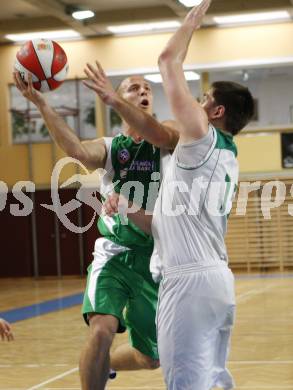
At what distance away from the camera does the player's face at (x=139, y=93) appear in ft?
17.4

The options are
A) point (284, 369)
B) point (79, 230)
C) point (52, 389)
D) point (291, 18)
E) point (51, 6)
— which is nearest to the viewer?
point (52, 389)

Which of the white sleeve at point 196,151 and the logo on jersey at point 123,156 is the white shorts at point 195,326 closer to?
the white sleeve at point 196,151

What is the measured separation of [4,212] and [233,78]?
675 cm

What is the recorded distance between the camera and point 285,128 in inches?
771

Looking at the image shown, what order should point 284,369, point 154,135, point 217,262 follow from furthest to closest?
point 284,369
point 154,135
point 217,262

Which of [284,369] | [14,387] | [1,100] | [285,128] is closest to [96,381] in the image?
[14,387]

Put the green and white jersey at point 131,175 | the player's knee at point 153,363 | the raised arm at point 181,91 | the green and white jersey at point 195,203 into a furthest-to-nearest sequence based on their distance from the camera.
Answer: the player's knee at point 153,363, the green and white jersey at point 131,175, the green and white jersey at point 195,203, the raised arm at point 181,91

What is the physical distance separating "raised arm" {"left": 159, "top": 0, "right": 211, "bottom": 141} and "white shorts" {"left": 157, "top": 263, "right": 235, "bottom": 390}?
24.6 inches

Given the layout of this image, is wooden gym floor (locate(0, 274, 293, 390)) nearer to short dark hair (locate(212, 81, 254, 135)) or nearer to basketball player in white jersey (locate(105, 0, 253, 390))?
basketball player in white jersey (locate(105, 0, 253, 390))

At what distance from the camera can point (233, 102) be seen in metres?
3.94

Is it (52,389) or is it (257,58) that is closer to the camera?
(52,389)

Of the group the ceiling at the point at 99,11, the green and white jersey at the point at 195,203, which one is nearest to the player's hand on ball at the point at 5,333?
the green and white jersey at the point at 195,203

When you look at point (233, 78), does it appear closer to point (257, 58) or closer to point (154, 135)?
point (257, 58)

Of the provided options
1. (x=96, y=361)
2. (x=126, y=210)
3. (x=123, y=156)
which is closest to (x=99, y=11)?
(x=123, y=156)
